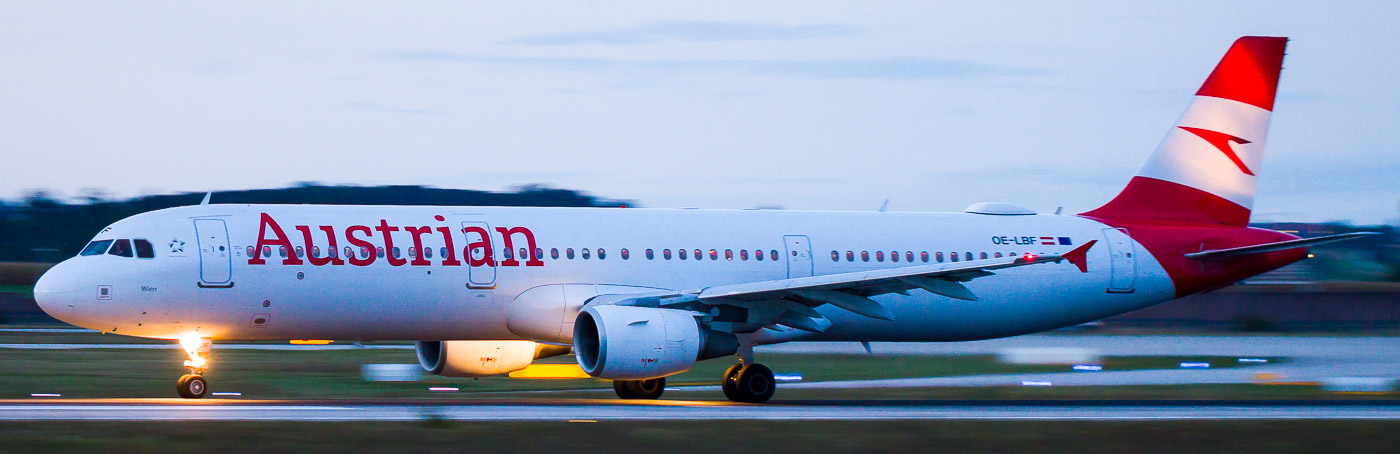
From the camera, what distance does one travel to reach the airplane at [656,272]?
A: 22.1m

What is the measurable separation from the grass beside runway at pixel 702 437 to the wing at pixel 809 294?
4043 millimetres

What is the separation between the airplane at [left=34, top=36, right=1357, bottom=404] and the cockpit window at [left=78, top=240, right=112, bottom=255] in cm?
4

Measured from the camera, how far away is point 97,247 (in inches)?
875

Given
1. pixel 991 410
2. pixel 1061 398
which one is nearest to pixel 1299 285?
pixel 1061 398

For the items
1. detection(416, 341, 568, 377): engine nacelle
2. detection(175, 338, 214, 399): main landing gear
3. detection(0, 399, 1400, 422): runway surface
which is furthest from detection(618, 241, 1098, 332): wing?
detection(175, 338, 214, 399): main landing gear

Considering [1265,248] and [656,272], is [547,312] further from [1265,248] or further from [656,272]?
[1265,248]

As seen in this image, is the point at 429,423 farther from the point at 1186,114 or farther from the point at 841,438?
the point at 1186,114

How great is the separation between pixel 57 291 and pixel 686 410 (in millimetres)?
8929

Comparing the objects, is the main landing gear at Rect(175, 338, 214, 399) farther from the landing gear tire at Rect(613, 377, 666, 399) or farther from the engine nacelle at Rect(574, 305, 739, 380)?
the landing gear tire at Rect(613, 377, 666, 399)

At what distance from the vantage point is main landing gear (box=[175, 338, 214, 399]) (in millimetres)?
22000

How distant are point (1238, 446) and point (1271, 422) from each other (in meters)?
2.51

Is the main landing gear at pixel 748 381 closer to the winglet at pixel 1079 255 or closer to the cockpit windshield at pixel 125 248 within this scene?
the winglet at pixel 1079 255

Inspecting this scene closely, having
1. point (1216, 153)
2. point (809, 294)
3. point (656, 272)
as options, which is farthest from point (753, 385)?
point (1216, 153)

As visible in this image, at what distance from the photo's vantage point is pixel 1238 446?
16.9m
